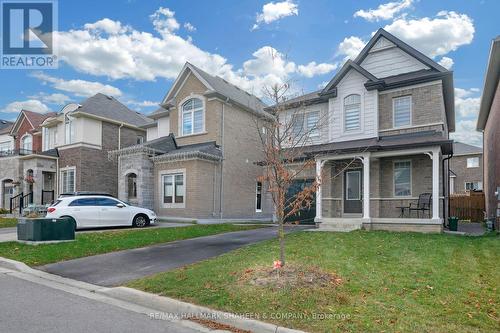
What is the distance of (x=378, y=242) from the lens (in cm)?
1114

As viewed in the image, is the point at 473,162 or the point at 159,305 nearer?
the point at 159,305

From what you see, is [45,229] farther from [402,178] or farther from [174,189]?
[402,178]

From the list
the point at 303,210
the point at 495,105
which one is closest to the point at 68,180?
the point at 303,210

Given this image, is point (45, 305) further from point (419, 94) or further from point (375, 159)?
point (419, 94)

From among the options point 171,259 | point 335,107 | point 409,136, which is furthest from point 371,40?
point 171,259

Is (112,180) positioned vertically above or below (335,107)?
below

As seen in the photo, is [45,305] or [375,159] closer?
[45,305]

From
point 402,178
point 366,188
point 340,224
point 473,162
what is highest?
point 473,162

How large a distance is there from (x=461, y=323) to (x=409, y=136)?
11798mm


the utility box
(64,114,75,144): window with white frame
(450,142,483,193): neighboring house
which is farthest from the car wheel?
(450,142,483,193): neighboring house

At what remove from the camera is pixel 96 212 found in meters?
16.1

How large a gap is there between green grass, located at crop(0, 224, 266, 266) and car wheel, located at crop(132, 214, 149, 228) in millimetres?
2662

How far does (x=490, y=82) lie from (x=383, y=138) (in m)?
9.20

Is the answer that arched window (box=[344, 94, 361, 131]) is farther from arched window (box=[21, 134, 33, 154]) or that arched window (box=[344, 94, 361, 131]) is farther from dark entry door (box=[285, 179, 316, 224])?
arched window (box=[21, 134, 33, 154])
